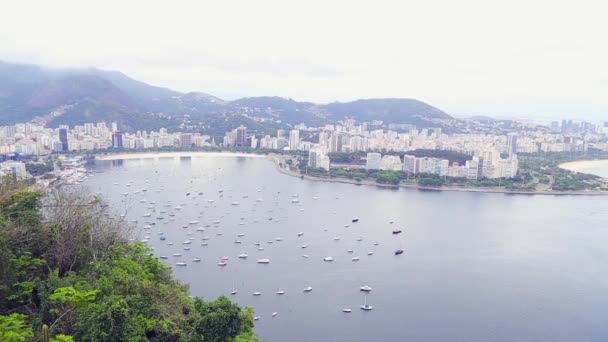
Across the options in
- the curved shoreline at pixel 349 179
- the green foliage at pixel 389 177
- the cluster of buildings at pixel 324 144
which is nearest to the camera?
the curved shoreline at pixel 349 179

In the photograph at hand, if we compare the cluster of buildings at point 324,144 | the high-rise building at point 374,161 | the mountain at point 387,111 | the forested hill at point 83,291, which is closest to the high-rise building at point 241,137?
the cluster of buildings at point 324,144

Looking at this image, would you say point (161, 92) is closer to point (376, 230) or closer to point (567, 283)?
point (376, 230)

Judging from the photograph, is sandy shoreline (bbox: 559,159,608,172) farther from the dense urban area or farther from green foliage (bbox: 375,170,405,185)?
green foliage (bbox: 375,170,405,185)

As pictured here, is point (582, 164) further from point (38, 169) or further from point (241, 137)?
point (38, 169)

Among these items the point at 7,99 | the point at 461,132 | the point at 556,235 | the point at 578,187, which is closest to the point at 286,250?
the point at 556,235

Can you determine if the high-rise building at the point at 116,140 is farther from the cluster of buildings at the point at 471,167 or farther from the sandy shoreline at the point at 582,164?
the sandy shoreline at the point at 582,164

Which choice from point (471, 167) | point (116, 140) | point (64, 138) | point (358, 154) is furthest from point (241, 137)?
point (471, 167)

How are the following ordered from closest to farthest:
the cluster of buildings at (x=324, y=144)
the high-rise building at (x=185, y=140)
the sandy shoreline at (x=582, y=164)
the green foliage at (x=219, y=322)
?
the green foliage at (x=219, y=322) → the cluster of buildings at (x=324, y=144) → the sandy shoreline at (x=582, y=164) → the high-rise building at (x=185, y=140)

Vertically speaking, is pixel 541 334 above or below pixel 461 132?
below
